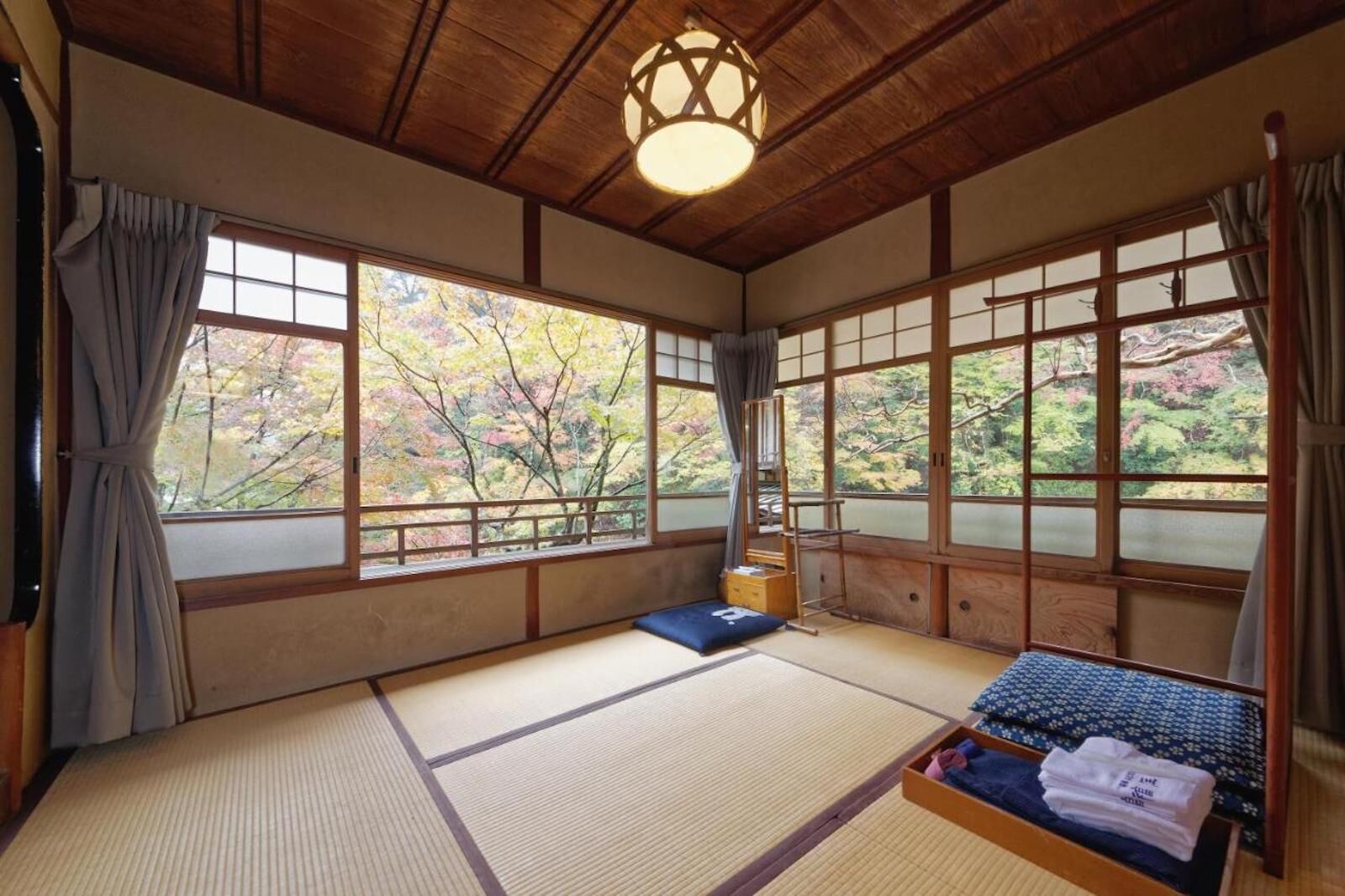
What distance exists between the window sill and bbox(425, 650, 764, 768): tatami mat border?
1271 mm

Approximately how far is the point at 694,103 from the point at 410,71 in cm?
167

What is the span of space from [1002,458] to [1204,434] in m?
0.97

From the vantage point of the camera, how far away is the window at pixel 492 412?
646 centimetres

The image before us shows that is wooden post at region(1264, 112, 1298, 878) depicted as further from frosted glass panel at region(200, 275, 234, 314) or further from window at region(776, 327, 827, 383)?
frosted glass panel at region(200, 275, 234, 314)

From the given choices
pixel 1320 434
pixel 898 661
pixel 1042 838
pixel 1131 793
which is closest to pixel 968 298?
pixel 1320 434

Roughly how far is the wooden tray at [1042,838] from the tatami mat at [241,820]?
4.93ft

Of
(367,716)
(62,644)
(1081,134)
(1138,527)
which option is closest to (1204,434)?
(1138,527)

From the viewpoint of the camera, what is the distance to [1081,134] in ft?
10.2

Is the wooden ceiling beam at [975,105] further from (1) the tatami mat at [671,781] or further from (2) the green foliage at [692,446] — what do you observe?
(1) the tatami mat at [671,781]

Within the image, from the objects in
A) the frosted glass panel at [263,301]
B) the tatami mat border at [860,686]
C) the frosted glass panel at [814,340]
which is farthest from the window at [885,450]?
the frosted glass panel at [263,301]

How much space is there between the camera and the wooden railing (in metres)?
5.03

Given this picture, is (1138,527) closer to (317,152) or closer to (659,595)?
(659,595)

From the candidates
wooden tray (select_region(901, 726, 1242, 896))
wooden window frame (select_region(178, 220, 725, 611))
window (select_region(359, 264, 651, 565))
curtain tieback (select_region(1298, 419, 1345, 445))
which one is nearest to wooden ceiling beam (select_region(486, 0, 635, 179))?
wooden window frame (select_region(178, 220, 725, 611))

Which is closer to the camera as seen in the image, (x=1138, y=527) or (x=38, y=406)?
(x=38, y=406)
